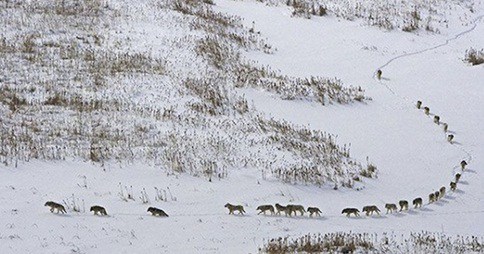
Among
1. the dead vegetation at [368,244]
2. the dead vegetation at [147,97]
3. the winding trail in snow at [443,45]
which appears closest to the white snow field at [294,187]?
the winding trail in snow at [443,45]

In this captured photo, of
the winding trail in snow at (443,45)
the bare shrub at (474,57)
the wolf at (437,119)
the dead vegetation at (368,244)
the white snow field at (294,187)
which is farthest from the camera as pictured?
the bare shrub at (474,57)

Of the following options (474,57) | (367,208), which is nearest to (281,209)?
(367,208)

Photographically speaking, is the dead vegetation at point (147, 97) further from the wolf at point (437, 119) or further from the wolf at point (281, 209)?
the wolf at point (437, 119)

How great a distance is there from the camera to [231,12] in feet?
100

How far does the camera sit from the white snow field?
11453 mm

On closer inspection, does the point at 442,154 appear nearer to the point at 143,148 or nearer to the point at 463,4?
the point at 143,148

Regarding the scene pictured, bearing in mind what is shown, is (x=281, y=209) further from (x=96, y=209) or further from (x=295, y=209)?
(x=96, y=209)

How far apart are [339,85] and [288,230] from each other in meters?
10.6

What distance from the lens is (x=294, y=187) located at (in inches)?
570

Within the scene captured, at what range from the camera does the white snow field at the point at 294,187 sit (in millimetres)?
11453

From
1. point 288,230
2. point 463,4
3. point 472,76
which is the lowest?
point 288,230

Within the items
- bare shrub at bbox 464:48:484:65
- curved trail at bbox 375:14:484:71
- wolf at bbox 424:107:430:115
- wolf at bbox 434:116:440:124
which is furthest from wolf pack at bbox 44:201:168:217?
bare shrub at bbox 464:48:484:65

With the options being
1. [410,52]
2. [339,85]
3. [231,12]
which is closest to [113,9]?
[231,12]

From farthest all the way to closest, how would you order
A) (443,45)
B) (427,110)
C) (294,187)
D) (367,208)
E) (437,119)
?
(443,45), (427,110), (437,119), (294,187), (367,208)
